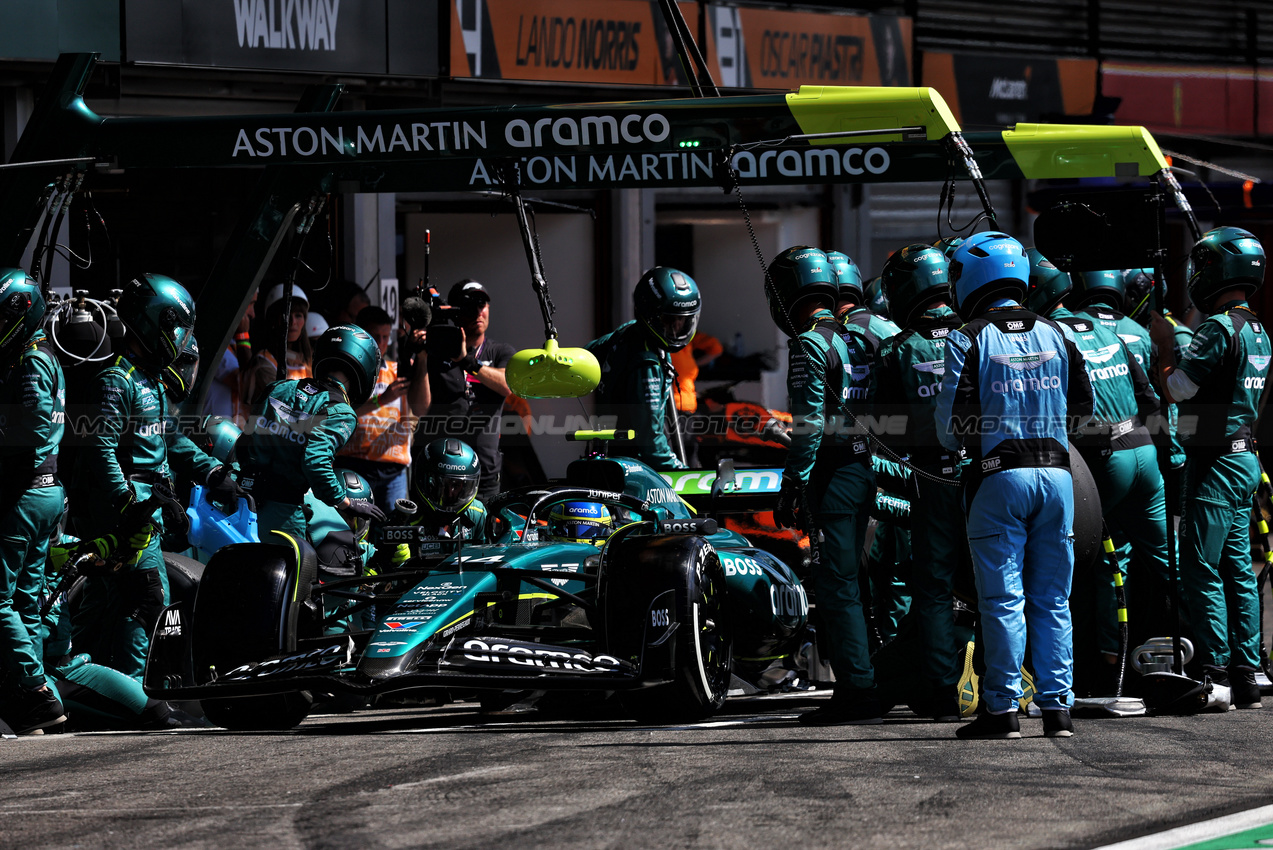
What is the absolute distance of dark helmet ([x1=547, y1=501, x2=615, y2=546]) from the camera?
8.98 m

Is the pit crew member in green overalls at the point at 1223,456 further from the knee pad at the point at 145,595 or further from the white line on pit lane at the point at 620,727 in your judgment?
the knee pad at the point at 145,595

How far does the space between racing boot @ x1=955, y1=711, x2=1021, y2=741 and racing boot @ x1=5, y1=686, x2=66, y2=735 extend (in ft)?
12.8

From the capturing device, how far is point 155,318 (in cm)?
893

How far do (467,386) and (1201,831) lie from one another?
7.36 metres

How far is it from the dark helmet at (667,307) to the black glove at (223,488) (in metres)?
2.34

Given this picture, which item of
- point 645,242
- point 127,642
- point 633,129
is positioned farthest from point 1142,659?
point 645,242

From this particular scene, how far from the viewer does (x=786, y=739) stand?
7.41 m

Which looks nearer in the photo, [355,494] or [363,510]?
[363,510]

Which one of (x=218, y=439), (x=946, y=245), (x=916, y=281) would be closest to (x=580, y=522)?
(x=916, y=281)

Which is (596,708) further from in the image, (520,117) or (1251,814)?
(1251,814)

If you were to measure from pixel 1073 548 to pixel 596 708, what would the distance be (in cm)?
240

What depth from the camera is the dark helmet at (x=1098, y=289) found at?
9562 mm

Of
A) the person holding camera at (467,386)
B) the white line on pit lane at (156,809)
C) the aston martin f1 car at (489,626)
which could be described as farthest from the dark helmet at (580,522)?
the white line on pit lane at (156,809)

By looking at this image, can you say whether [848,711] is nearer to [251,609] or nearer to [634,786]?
[634,786]
